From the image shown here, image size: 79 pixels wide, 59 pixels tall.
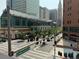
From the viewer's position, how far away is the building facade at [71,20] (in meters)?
29.3

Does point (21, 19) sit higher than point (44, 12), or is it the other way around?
point (44, 12)

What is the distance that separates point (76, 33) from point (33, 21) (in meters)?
23.2

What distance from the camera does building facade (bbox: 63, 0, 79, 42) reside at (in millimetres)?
29263

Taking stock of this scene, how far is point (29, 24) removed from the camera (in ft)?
152

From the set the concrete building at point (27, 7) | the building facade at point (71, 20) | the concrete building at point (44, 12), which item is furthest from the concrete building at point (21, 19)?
the building facade at point (71, 20)

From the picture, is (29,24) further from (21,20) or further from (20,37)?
(20,37)

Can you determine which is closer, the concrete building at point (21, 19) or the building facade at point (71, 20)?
the building facade at point (71, 20)

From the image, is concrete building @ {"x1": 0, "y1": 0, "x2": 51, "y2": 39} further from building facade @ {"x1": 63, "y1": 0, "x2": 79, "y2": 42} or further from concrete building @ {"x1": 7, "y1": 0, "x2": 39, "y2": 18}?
building facade @ {"x1": 63, "y1": 0, "x2": 79, "y2": 42}

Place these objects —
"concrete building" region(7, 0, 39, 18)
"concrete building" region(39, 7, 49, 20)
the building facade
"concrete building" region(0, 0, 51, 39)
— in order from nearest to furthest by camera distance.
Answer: the building facade
"concrete building" region(0, 0, 51, 39)
"concrete building" region(7, 0, 39, 18)
"concrete building" region(39, 7, 49, 20)

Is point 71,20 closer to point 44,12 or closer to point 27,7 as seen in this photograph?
point 27,7

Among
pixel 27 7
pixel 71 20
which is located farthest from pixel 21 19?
pixel 71 20

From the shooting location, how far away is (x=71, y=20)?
3095 cm

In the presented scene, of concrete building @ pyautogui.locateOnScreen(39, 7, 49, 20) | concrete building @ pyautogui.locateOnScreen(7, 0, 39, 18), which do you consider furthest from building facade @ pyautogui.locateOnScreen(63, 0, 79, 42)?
concrete building @ pyautogui.locateOnScreen(39, 7, 49, 20)

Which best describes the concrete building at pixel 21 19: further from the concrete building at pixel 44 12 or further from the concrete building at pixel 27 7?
the concrete building at pixel 44 12
